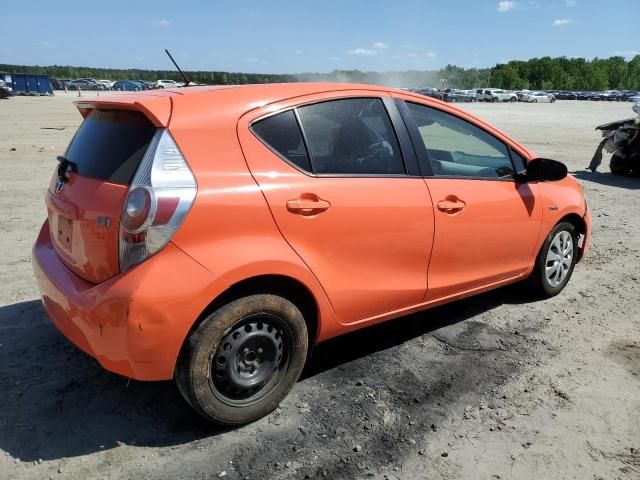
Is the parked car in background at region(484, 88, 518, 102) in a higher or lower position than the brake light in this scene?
lower

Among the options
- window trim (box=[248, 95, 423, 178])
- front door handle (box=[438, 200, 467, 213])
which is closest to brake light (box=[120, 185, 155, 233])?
window trim (box=[248, 95, 423, 178])

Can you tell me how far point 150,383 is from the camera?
3.25m

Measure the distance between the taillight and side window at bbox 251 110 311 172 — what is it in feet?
1.63

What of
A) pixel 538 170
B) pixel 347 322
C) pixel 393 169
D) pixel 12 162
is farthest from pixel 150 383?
pixel 12 162

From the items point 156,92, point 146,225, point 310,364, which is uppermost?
point 156,92

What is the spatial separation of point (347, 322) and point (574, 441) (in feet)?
4.43

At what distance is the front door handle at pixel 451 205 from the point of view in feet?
11.3

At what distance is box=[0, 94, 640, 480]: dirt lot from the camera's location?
2.60 metres

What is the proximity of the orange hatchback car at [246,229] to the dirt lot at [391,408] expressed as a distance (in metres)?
0.32

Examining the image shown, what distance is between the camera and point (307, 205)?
2820 millimetres

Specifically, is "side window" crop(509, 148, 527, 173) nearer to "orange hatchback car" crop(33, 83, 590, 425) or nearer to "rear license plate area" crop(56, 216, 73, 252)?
"orange hatchback car" crop(33, 83, 590, 425)

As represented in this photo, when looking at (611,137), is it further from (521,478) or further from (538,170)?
(521,478)

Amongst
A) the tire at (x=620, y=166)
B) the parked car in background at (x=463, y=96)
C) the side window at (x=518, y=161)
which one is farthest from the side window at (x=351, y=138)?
the parked car in background at (x=463, y=96)

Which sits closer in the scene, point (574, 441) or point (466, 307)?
point (574, 441)
